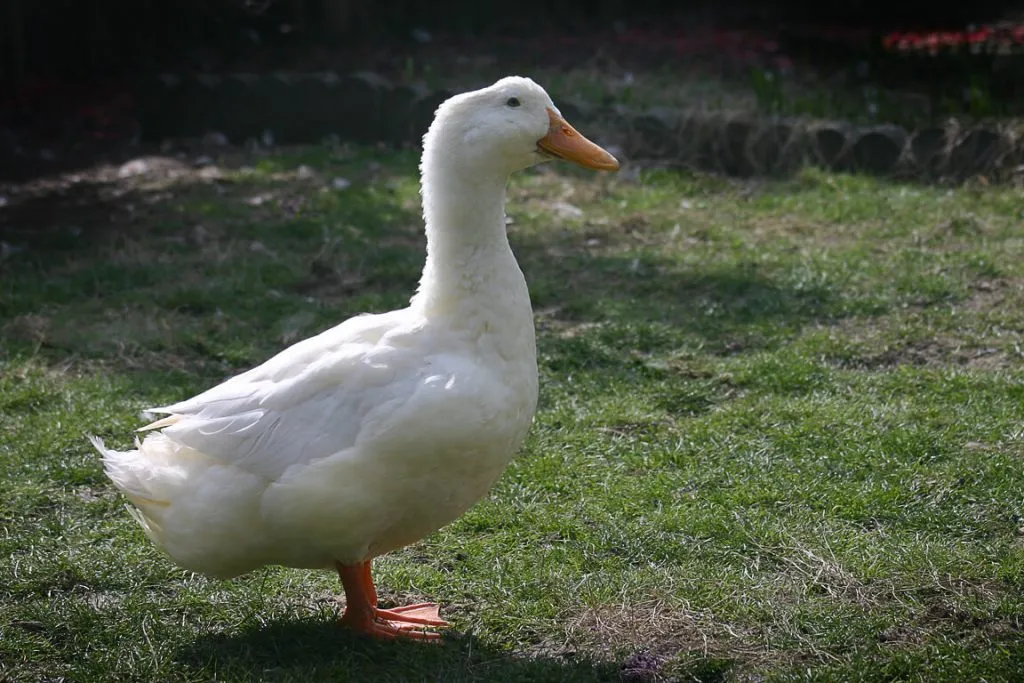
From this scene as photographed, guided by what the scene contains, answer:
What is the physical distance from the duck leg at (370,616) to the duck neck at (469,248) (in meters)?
0.91

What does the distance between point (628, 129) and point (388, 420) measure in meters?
7.00

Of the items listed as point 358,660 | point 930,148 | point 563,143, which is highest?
point 563,143

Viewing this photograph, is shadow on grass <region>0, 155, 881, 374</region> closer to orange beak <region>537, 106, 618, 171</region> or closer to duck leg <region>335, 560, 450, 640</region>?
orange beak <region>537, 106, 618, 171</region>

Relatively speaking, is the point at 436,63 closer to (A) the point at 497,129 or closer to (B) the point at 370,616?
(A) the point at 497,129

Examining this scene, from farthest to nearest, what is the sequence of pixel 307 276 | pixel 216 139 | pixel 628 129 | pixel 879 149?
pixel 216 139
pixel 628 129
pixel 879 149
pixel 307 276

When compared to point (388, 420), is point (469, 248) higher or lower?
higher

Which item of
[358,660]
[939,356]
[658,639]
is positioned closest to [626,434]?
[658,639]

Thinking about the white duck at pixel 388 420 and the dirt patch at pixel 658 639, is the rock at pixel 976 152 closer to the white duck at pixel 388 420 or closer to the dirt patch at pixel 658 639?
the white duck at pixel 388 420

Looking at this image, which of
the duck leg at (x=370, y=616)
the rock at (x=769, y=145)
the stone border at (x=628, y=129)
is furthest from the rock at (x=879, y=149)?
the duck leg at (x=370, y=616)

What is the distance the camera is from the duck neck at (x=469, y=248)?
3.78m

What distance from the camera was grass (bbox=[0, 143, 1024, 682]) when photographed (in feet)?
12.2

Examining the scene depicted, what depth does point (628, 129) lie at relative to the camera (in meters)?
10.1

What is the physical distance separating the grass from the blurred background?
187 centimetres

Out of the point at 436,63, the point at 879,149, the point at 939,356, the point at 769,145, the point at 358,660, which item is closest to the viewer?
the point at 358,660
